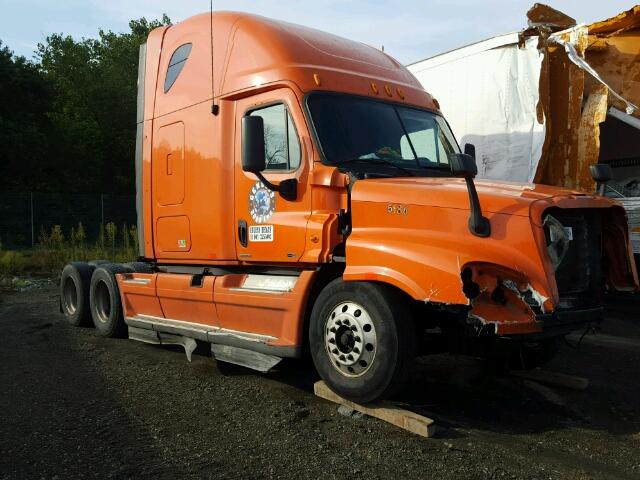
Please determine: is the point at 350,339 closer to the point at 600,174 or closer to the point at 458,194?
the point at 458,194

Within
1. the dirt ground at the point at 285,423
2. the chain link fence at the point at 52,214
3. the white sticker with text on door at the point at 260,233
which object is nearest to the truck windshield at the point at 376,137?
the white sticker with text on door at the point at 260,233

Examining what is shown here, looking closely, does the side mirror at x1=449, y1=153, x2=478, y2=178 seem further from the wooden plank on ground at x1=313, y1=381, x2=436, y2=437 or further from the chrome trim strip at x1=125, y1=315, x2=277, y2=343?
the chrome trim strip at x1=125, y1=315, x2=277, y2=343

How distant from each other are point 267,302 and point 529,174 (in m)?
4.74

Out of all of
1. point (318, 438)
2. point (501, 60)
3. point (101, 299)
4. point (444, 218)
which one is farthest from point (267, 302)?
point (501, 60)

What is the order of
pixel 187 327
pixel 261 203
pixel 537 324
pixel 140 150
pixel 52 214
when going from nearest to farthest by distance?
pixel 537 324 < pixel 261 203 < pixel 187 327 < pixel 140 150 < pixel 52 214

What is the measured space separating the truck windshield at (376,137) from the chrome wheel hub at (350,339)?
124 centimetres

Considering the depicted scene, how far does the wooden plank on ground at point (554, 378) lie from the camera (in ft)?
17.8

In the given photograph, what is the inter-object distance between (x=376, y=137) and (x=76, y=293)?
5.37 metres

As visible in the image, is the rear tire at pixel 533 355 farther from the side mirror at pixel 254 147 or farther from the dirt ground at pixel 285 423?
the side mirror at pixel 254 147

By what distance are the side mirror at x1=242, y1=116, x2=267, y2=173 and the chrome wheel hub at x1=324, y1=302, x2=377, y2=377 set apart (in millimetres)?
1365

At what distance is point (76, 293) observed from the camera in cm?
867

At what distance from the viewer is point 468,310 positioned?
13.4 feet

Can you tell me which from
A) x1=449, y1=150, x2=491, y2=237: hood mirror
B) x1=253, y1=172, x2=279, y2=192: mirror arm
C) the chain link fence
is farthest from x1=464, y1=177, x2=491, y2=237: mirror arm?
the chain link fence

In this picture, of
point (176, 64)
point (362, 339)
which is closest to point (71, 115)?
point (176, 64)
